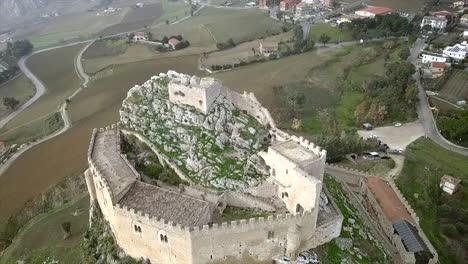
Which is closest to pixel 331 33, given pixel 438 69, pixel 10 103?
pixel 438 69

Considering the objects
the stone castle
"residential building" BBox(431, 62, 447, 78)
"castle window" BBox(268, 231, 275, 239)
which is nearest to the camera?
the stone castle

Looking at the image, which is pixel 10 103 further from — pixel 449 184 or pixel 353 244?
pixel 449 184

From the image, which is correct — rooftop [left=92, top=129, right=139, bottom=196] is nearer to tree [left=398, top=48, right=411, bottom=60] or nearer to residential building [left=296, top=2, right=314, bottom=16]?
tree [left=398, top=48, right=411, bottom=60]

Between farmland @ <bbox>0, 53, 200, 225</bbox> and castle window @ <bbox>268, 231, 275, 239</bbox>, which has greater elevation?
castle window @ <bbox>268, 231, 275, 239</bbox>

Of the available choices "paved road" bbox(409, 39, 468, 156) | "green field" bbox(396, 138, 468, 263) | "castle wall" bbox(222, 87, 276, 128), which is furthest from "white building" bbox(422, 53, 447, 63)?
"castle wall" bbox(222, 87, 276, 128)

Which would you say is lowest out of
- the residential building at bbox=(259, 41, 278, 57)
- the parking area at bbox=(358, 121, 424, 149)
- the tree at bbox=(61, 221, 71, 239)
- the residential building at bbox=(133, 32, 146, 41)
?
the residential building at bbox=(133, 32, 146, 41)

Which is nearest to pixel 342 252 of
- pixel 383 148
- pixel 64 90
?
pixel 383 148

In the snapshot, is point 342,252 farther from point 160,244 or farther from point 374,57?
point 374,57
